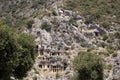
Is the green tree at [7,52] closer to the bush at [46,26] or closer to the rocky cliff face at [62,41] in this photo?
the rocky cliff face at [62,41]

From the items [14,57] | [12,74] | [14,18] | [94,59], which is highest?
[14,57]

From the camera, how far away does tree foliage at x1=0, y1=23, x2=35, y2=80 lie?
2494 inches

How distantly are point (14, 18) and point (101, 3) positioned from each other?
35.3 metres

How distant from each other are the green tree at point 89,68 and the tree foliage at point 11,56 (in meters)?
19.5

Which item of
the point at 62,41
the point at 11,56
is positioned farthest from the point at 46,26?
the point at 11,56

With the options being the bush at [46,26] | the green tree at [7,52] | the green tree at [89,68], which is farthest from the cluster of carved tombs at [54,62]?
the green tree at [7,52]

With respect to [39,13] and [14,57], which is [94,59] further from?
[39,13]

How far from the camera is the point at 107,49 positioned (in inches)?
4737

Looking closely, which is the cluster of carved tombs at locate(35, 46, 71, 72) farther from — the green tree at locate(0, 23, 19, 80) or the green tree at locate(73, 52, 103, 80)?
the green tree at locate(0, 23, 19, 80)

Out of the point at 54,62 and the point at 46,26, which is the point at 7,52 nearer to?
the point at 54,62

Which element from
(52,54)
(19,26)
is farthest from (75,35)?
(19,26)

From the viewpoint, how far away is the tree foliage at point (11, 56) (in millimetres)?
63344

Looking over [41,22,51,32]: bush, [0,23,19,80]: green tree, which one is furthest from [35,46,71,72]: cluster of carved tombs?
[0,23,19,80]: green tree

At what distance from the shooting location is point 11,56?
64.6m
